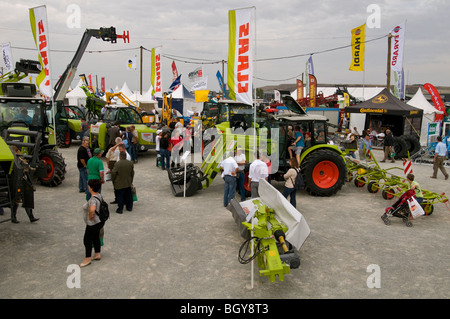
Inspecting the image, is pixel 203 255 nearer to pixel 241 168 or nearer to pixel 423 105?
pixel 241 168

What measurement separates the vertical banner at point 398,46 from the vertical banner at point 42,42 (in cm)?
1648

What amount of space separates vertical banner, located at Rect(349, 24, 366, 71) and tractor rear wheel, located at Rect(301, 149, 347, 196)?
1162 cm

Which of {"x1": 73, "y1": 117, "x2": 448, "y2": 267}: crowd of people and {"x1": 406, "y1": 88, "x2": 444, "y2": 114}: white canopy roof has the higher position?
{"x1": 406, "y1": 88, "x2": 444, "y2": 114}: white canopy roof

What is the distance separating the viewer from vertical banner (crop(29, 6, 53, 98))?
9.34 m

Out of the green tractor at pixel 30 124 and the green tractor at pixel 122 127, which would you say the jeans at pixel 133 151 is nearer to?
the green tractor at pixel 122 127

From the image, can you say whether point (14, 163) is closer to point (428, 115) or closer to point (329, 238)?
point (329, 238)

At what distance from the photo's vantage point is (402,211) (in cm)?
720

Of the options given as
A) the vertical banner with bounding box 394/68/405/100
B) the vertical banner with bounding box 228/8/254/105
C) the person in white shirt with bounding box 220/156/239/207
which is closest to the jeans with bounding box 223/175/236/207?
the person in white shirt with bounding box 220/156/239/207

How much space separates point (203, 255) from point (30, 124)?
697 cm

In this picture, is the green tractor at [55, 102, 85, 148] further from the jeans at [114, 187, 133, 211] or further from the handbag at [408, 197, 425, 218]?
the handbag at [408, 197, 425, 218]

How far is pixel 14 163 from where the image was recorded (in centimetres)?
552

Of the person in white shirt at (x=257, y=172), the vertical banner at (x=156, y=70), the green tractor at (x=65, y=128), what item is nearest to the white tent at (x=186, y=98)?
the vertical banner at (x=156, y=70)

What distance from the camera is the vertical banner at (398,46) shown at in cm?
1792
